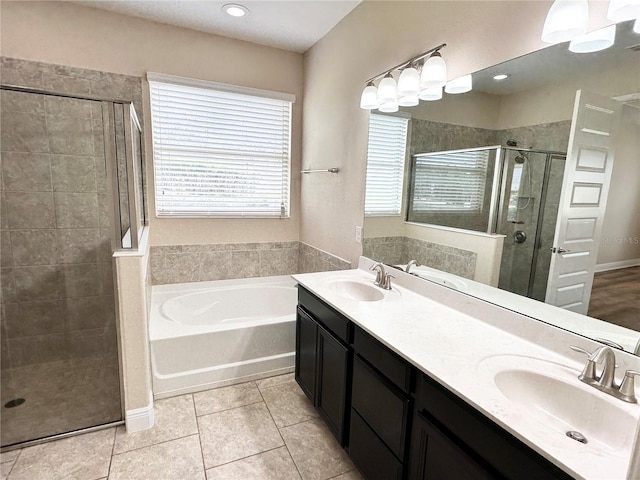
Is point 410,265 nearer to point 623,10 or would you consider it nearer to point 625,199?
point 625,199

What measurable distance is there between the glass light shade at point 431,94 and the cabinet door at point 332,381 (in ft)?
4.58

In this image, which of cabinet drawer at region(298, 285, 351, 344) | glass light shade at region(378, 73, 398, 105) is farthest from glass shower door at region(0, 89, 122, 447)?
glass light shade at region(378, 73, 398, 105)

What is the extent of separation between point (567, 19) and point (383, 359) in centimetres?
138

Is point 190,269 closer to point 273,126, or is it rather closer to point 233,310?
point 233,310

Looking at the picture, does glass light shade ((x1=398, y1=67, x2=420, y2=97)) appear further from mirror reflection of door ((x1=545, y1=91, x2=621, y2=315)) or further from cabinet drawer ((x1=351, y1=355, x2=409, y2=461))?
cabinet drawer ((x1=351, y1=355, x2=409, y2=461))

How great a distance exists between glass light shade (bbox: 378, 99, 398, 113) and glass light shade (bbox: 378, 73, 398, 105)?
2 centimetres

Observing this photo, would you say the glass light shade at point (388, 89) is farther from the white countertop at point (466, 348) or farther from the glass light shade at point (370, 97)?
the white countertop at point (466, 348)

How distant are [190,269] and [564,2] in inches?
120

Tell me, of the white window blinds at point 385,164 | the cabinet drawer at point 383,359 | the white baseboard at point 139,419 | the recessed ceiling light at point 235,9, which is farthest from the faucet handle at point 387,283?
the recessed ceiling light at point 235,9

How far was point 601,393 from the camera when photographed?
954 millimetres

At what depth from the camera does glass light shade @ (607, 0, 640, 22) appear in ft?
3.27

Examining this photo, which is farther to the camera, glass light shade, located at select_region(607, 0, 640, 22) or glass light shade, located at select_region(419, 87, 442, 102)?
glass light shade, located at select_region(419, 87, 442, 102)

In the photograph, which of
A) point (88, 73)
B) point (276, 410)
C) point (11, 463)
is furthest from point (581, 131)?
point (88, 73)

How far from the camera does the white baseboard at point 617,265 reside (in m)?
1.10
